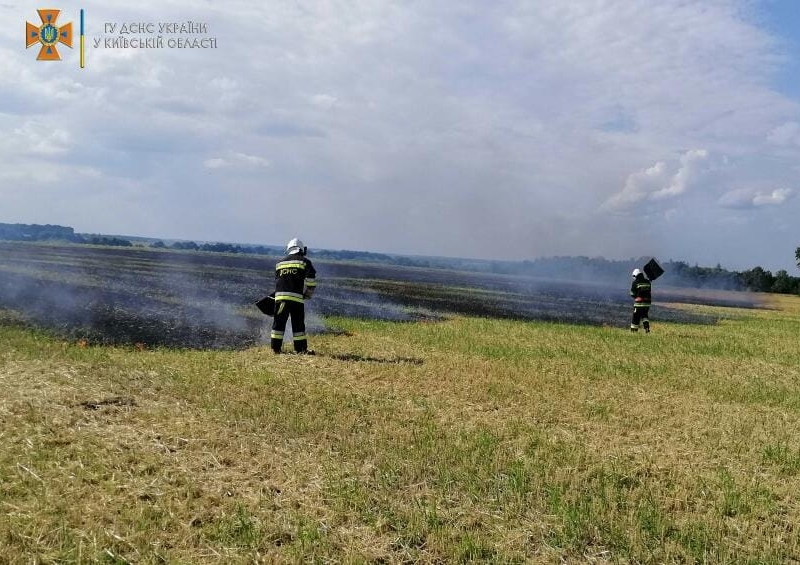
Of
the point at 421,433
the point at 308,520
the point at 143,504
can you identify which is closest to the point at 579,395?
the point at 421,433

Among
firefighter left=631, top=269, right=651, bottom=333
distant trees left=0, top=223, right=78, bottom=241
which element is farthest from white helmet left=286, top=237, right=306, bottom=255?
distant trees left=0, top=223, right=78, bottom=241

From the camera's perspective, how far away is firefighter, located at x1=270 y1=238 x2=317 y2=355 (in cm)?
1245

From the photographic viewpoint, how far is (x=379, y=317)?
2306 cm

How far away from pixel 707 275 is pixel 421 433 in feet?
324

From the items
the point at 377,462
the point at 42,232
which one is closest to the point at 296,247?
the point at 377,462

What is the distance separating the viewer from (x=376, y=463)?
21.1 feet

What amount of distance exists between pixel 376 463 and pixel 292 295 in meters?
6.71

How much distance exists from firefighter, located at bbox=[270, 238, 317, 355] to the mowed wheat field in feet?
2.65

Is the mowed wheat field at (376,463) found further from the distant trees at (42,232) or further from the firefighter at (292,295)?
the distant trees at (42,232)

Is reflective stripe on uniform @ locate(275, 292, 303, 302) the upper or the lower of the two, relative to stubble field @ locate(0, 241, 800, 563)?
upper

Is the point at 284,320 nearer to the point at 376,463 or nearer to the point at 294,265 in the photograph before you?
the point at 294,265

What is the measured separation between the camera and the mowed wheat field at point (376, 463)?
4.68 meters

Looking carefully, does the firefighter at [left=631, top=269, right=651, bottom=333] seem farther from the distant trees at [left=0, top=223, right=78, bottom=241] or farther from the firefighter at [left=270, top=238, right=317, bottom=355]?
the distant trees at [left=0, top=223, right=78, bottom=241]

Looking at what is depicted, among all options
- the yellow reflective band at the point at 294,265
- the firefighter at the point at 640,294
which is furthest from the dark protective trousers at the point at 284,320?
the firefighter at the point at 640,294
